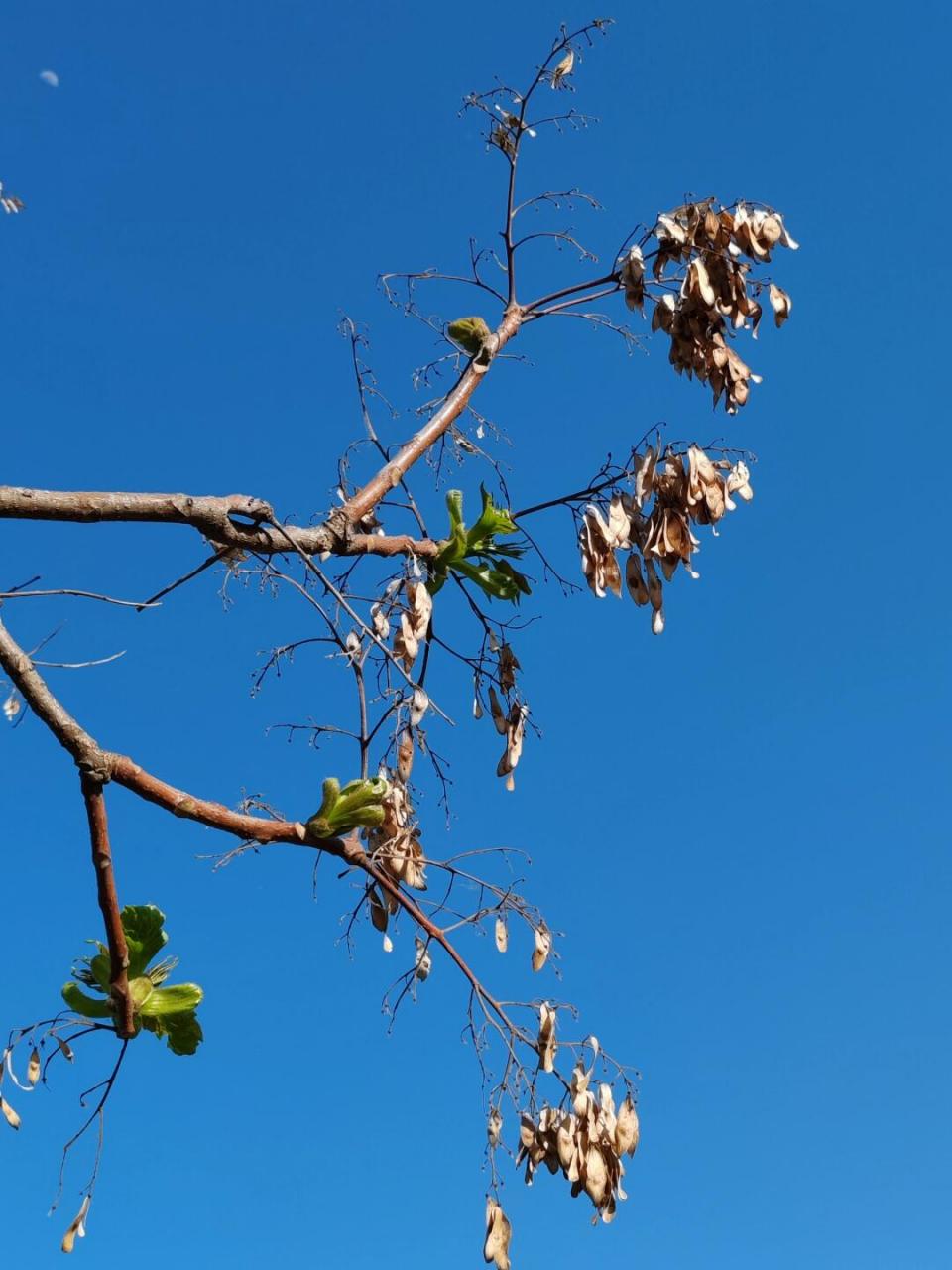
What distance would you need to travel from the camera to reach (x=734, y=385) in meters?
3.02

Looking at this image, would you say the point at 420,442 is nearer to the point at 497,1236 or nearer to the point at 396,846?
the point at 396,846

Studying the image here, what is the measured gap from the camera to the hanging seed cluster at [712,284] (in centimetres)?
299

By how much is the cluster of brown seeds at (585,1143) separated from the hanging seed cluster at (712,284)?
1538 millimetres

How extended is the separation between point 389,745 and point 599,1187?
0.97 metres

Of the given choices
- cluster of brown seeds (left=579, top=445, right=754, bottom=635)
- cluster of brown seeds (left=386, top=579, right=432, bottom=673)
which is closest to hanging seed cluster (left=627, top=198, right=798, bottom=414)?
cluster of brown seeds (left=579, top=445, right=754, bottom=635)

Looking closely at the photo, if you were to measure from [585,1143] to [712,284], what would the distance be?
186 cm

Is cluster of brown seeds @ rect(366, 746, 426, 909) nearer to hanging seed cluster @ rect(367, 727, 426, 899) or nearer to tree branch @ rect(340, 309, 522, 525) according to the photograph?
hanging seed cluster @ rect(367, 727, 426, 899)

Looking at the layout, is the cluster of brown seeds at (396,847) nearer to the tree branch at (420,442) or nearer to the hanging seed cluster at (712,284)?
the tree branch at (420,442)

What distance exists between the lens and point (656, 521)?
9.39ft

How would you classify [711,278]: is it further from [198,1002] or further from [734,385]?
[198,1002]

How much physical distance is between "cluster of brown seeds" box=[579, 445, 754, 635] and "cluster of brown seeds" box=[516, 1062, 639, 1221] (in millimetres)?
981

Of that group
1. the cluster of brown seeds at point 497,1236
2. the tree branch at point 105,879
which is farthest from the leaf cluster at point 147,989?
the cluster of brown seeds at point 497,1236

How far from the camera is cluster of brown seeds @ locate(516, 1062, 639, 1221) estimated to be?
2551mm

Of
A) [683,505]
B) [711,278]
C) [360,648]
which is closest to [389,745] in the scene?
[360,648]
